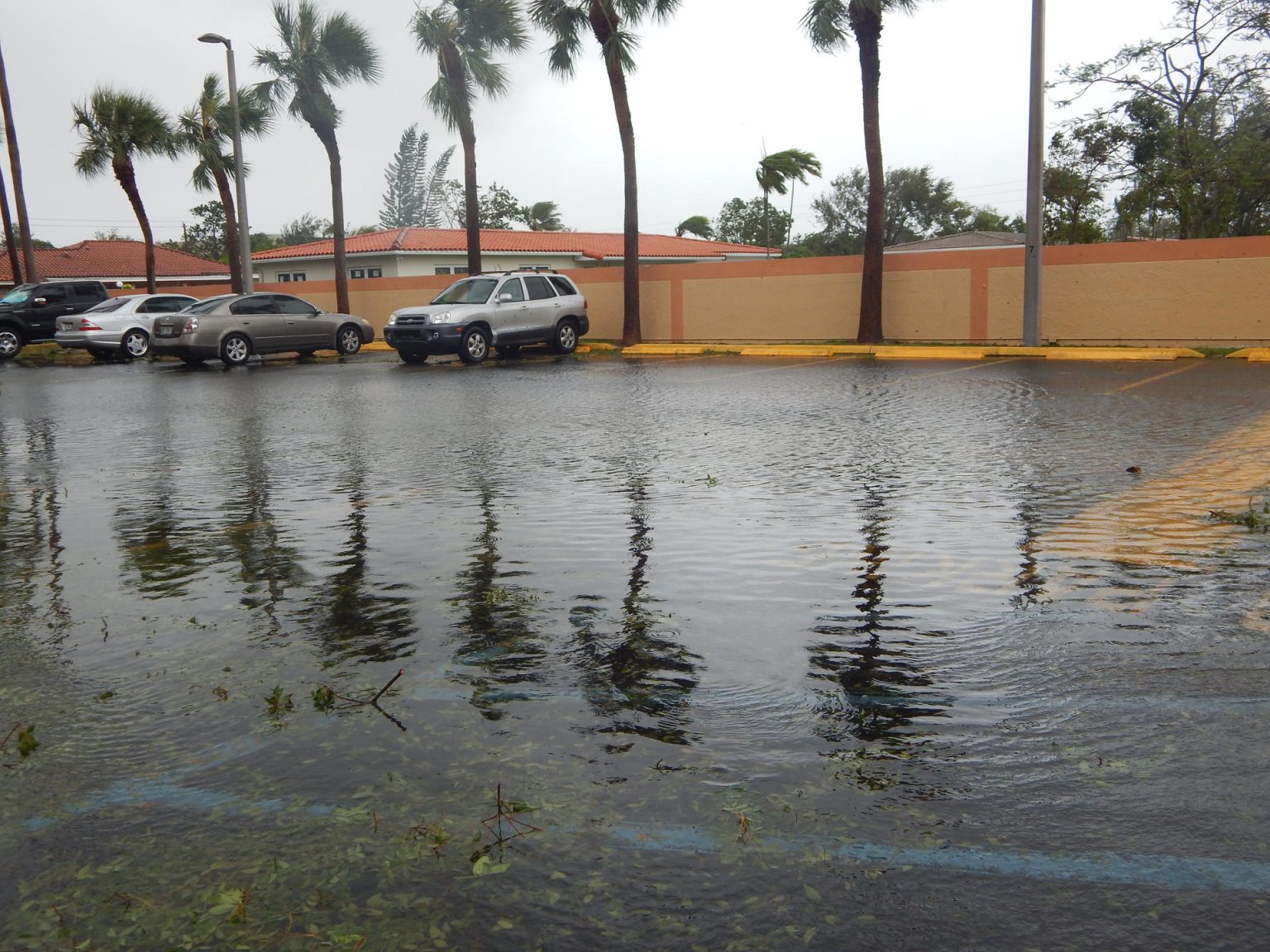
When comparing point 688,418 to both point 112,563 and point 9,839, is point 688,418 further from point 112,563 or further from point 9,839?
point 9,839

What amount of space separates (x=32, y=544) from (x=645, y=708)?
482cm

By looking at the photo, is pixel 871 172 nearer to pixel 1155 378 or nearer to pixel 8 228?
pixel 1155 378

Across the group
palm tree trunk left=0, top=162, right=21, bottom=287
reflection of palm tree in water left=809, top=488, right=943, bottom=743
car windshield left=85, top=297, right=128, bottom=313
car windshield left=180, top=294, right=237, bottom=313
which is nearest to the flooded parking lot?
reflection of palm tree in water left=809, top=488, right=943, bottom=743

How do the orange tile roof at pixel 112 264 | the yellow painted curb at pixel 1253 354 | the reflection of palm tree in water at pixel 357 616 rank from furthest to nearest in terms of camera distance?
the orange tile roof at pixel 112 264 < the yellow painted curb at pixel 1253 354 < the reflection of palm tree in water at pixel 357 616

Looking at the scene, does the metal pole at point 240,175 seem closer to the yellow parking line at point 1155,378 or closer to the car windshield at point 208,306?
the car windshield at point 208,306

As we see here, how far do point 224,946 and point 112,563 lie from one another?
14.7 feet

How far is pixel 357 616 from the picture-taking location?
5496 mm

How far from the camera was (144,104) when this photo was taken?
4397cm

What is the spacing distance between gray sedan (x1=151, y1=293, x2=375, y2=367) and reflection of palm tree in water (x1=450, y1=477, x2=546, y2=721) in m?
21.5

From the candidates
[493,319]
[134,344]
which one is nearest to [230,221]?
[134,344]

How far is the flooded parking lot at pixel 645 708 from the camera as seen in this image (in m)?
2.94

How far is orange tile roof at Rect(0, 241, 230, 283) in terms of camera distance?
5866 cm

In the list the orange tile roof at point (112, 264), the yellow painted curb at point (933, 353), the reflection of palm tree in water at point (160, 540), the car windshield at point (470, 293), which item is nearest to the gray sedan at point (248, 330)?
the car windshield at point (470, 293)

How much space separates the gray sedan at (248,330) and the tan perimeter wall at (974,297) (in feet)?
23.6
